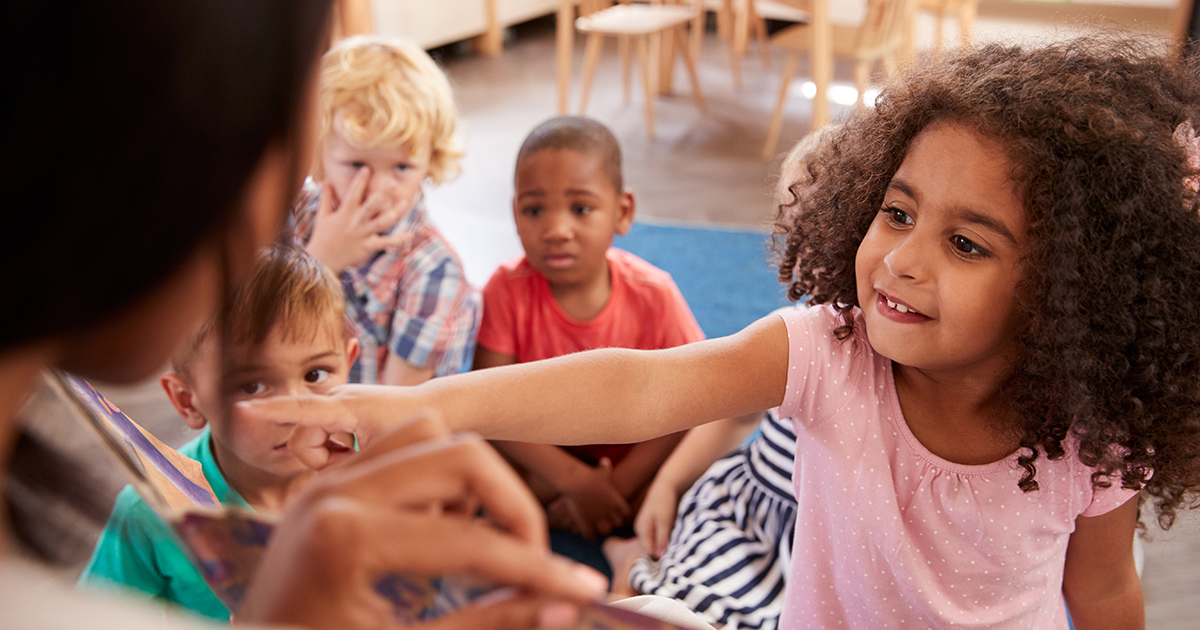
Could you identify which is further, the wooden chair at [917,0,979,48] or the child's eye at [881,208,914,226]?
the wooden chair at [917,0,979,48]

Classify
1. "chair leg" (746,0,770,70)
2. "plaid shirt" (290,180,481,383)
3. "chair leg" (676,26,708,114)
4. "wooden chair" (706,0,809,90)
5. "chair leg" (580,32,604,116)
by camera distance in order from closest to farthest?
1. "plaid shirt" (290,180,481,383)
2. "chair leg" (580,32,604,116)
3. "chair leg" (676,26,708,114)
4. "wooden chair" (706,0,809,90)
5. "chair leg" (746,0,770,70)

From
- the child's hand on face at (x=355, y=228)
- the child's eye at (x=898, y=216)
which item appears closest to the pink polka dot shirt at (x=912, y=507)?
the child's eye at (x=898, y=216)

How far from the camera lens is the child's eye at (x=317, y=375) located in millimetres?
961

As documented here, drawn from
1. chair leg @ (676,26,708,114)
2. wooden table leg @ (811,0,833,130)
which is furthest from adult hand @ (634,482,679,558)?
chair leg @ (676,26,708,114)

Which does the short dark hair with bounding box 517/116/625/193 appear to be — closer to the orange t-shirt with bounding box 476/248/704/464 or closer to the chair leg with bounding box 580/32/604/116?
the orange t-shirt with bounding box 476/248/704/464

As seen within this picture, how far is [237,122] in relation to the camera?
29 cm

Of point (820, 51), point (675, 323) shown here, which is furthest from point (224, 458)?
point (820, 51)

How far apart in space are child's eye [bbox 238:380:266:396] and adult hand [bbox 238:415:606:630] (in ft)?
0.67

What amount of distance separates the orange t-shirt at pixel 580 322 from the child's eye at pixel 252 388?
1.04 metres

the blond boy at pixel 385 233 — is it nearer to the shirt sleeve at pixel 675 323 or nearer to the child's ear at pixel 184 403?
the shirt sleeve at pixel 675 323

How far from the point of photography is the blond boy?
159 cm

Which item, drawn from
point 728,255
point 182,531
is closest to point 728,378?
point 182,531

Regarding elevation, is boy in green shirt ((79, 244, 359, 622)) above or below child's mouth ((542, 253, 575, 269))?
above

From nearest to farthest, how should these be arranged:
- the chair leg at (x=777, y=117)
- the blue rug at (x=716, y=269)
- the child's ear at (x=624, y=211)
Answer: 1. the child's ear at (x=624, y=211)
2. the blue rug at (x=716, y=269)
3. the chair leg at (x=777, y=117)
